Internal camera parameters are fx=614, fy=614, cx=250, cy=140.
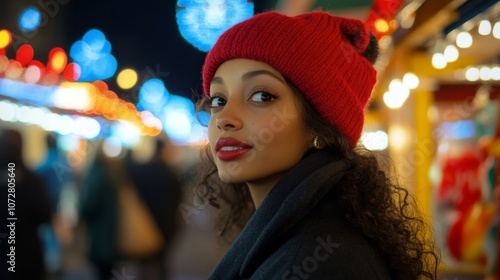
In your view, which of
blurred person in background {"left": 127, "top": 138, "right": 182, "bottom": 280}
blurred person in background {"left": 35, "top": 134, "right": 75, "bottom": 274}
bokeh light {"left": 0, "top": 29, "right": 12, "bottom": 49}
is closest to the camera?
blurred person in background {"left": 35, "top": 134, "right": 75, "bottom": 274}

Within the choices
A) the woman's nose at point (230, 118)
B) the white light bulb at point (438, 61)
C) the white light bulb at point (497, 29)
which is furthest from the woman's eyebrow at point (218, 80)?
the white light bulb at point (438, 61)

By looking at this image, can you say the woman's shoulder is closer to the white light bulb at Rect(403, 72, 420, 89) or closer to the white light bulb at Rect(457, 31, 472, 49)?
the white light bulb at Rect(457, 31, 472, 49)

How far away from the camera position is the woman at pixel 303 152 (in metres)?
1.43

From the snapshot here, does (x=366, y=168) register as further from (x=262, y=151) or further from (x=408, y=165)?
(x=408, y=165)

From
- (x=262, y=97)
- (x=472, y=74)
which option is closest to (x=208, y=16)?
(x=472, y=74)

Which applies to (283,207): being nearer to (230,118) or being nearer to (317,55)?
(230,118)

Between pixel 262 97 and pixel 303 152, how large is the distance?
188 mm

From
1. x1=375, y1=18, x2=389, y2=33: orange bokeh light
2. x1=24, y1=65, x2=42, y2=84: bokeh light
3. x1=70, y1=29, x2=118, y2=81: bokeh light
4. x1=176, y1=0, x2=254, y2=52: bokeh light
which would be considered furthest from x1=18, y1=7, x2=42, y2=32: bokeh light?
x1=70, y1=29, x2=118, y2=81: bokeh light

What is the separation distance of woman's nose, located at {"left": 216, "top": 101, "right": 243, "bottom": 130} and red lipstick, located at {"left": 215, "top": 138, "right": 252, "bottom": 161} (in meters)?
0.03

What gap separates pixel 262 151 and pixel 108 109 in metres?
8.85

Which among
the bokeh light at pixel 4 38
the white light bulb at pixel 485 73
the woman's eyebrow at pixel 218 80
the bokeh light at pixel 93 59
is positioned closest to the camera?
the woman's eyebrow at pixel 218 80

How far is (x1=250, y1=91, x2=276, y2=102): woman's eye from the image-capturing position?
1662 mm

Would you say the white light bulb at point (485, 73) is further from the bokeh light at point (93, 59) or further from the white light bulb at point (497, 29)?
the bokeh light at point (93, 59)

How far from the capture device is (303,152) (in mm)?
1681
